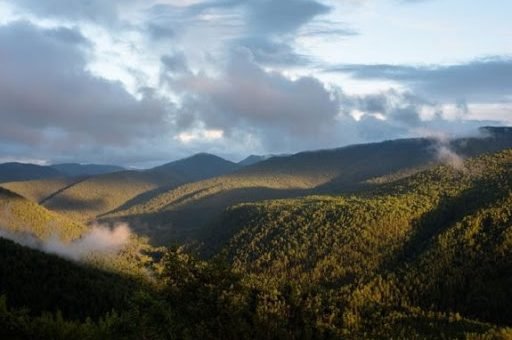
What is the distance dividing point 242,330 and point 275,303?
3080 inches

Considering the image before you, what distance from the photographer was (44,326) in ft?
242

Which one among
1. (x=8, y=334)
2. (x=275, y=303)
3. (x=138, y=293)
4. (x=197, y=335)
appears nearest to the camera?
(x=138, y=293)

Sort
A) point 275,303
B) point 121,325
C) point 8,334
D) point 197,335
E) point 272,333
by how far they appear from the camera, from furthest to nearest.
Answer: point 275,303 < point 272,333 < point 8,334 < point 121,325 < point 197,335

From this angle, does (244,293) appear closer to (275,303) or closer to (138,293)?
(138,293)

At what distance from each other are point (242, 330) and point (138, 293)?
1356 centimetres

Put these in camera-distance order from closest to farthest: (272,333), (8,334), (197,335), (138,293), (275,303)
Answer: (138,293) < (197,335) < (8,334) < (272,333) < (275,303)

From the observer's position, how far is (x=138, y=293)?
55.6 m

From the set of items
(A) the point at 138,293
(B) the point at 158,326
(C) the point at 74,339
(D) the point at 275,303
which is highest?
(A) the point at 138,293

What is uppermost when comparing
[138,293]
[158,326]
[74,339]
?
[138,293]

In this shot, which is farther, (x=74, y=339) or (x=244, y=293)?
(x=74, y=339)

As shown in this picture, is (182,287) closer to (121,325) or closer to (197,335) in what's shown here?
(197,335)

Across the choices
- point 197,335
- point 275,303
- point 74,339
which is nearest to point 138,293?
point 197,335

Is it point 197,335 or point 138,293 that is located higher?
point 138,293

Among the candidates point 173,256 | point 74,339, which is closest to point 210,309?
point 173,256
